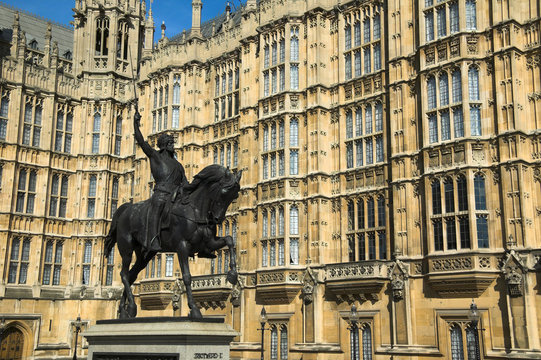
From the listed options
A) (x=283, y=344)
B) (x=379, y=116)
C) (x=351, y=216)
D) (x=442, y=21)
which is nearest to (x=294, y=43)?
(x=379, y=116)

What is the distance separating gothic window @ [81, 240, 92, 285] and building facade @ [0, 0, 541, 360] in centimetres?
12

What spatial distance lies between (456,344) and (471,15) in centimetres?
1605

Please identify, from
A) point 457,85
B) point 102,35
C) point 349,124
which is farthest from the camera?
point 102,35

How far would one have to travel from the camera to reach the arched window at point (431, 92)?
32031mm

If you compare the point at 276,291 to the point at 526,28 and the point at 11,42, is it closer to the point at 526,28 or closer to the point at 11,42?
the point at 526,28

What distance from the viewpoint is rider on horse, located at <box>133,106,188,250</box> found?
589 inches

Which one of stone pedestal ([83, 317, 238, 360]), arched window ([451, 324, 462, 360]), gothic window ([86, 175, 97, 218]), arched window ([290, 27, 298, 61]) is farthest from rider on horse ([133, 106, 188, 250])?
gothic window ([86, 175, 97, 218])

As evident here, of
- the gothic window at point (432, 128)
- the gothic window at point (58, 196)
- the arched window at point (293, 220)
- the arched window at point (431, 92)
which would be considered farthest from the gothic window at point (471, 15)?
the gothic window at point (58, 196)

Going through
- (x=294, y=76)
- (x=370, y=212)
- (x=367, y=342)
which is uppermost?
(x=294, y=76)

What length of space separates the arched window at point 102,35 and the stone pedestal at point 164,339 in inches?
1763

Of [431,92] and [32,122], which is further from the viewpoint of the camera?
[32,122]

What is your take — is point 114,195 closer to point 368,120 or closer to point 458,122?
point 368,120

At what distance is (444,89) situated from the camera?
31.7m

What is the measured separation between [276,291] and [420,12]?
683 inches
